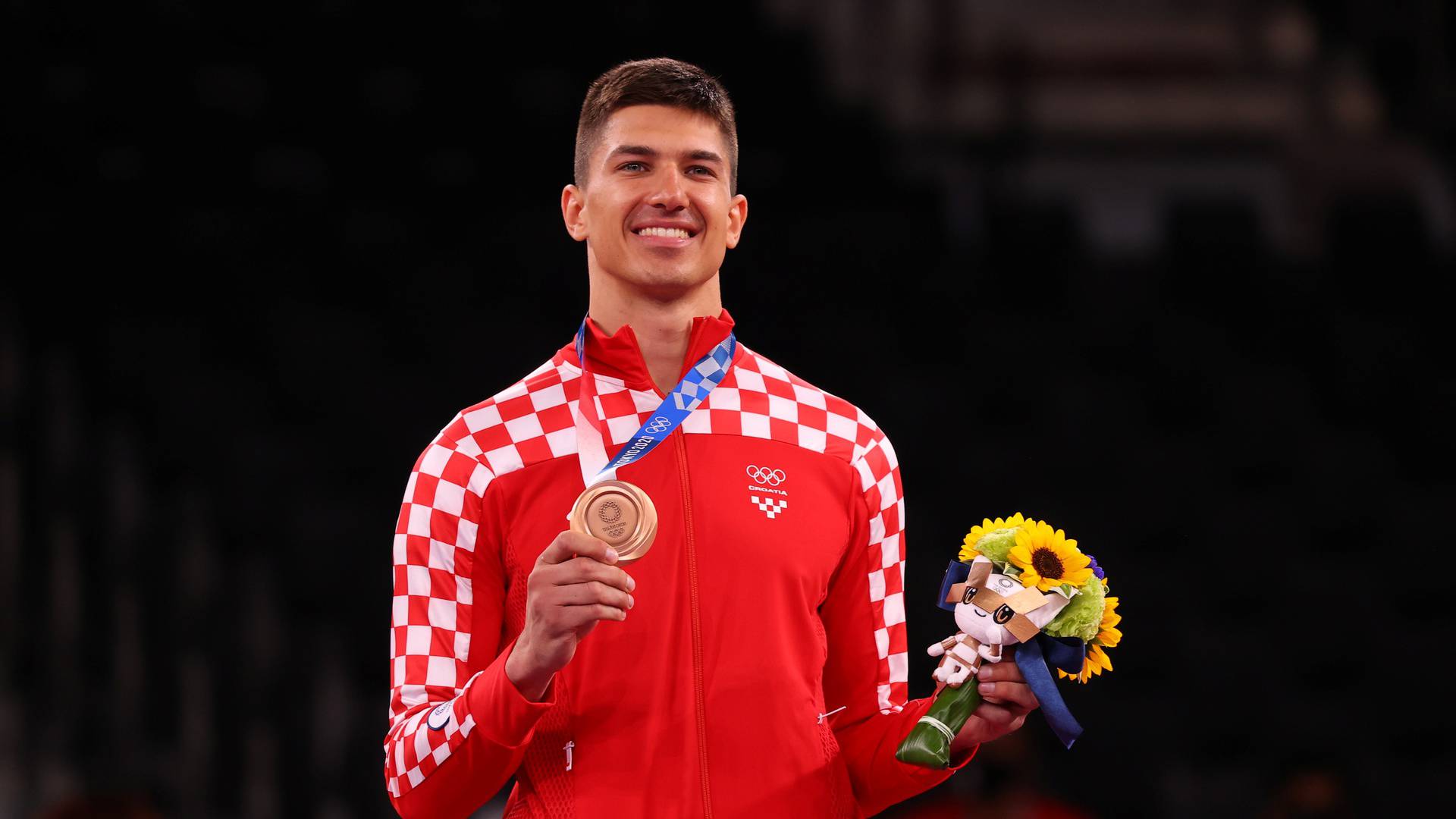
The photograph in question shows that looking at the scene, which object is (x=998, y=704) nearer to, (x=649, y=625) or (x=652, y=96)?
(x=649, y=625)

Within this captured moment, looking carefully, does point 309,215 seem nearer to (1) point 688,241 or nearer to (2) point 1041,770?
(2) point 1041,770

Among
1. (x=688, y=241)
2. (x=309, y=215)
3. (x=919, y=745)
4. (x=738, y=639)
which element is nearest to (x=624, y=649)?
(x=738, y=639)

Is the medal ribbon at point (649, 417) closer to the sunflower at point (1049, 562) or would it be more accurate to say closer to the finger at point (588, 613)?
the finger at point (588, 613)

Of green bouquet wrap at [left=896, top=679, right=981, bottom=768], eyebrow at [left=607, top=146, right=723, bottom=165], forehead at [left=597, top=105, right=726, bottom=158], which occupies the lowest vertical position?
green bouquet wrap at [left=896, top=679, right=981, bottom=768]

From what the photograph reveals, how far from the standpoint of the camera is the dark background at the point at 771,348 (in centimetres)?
618

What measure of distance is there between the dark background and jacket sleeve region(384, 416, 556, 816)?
305cm

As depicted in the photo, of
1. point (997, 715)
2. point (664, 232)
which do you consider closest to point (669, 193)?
point (664, 232)

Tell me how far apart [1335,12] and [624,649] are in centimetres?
905

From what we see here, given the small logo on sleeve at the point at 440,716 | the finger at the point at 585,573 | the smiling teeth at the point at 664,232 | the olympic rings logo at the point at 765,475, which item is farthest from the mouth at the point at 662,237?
the small logo on sleeve at the point at 440,716

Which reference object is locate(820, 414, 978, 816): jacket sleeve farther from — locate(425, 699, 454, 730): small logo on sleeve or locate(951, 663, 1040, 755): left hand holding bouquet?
locate(425, 699, 454, 730): small logo on sleeve

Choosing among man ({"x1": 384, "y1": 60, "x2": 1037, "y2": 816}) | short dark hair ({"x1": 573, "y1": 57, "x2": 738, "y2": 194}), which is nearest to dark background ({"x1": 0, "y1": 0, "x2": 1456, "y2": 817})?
man ({"x1": 384, "y1": 60, "x2": 1037, "y2": 816})

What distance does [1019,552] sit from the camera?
224 cm

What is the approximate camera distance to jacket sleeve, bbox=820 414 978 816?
251 cm

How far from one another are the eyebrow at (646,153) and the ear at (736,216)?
9 cm
